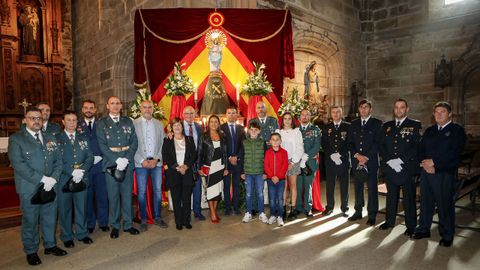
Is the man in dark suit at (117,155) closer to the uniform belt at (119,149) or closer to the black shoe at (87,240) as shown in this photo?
the uniform belt at (119,149)

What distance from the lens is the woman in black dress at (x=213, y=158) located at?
4.62 m

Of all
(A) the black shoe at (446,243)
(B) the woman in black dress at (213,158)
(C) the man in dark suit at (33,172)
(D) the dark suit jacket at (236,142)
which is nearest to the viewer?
(C) the man in dark suit at (33,172)

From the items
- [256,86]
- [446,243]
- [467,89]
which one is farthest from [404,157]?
[467,89]

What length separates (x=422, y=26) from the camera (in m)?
9.52

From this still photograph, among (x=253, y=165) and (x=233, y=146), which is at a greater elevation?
(x=233, y=146)

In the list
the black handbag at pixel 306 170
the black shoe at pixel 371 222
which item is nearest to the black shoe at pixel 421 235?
the black shoe at pixel 371 222

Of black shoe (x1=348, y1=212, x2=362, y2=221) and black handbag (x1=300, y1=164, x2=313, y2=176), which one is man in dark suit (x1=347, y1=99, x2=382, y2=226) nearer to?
black shoe (x1=348, y1=212, x2=362, y2=221)

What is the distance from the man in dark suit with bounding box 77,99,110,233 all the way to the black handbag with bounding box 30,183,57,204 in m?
0.82

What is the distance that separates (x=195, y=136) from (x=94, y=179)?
1.53 metres

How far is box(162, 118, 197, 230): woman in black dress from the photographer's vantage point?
4324 millimetres

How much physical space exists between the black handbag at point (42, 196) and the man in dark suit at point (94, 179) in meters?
0.82

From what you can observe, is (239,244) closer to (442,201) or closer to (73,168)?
(73,168)

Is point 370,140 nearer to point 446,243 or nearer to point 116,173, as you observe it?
point 446,243

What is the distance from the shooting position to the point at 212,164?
4637 mm
